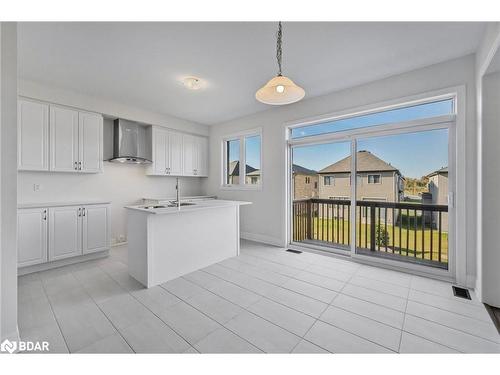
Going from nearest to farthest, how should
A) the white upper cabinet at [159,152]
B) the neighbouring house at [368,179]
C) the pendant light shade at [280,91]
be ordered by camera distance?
the pendant light shade at [280,91] → the neighbouring house at [368,179] → the white upper cabinet at [159,152]

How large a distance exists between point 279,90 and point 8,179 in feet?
6.94

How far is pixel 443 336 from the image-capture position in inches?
64.7

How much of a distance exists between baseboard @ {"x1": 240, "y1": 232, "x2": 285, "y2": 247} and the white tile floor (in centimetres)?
118

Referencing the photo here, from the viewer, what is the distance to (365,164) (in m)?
3.29

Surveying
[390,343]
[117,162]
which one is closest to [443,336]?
[390,343]

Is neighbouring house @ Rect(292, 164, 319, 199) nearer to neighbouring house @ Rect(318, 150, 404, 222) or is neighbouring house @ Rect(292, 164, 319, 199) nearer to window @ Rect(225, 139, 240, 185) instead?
neighbouring house @ Rect(318, 150, 404, 222)

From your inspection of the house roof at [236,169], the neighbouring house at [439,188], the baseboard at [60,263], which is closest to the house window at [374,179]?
the neighbouring house at [439,188]

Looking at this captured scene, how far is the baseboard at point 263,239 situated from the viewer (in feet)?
13.5

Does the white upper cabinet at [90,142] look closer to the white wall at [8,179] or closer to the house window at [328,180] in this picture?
the white wall at [8,179]

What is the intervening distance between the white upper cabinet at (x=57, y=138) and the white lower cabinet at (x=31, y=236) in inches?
27.0

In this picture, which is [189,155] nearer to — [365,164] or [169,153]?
[169,153]

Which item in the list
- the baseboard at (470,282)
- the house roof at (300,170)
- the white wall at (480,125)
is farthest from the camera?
the house roof at (300,170)
